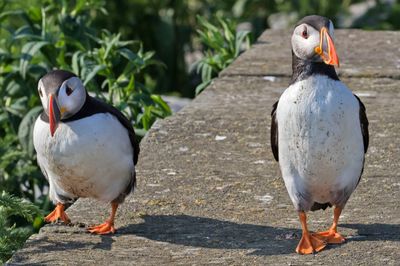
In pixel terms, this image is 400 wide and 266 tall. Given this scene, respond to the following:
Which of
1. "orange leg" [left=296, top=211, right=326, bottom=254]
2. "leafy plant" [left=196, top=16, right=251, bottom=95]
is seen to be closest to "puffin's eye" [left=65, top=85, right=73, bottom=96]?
"orange leg" [left=296, top=211, right=326, bottom=254]

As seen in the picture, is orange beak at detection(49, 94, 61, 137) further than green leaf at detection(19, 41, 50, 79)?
No

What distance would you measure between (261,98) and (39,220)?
1607 mm

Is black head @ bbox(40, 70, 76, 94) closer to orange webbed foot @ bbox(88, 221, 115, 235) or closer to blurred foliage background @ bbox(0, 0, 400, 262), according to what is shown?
blurred foliage background @ bbox(0, 0, 400, 262)

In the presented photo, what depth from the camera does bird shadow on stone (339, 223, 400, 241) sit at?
4.83 metres

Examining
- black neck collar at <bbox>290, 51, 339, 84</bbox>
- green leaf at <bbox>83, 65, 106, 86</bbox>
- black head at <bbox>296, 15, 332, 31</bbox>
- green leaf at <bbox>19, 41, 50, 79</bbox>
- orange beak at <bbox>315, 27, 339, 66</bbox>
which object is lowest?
green leaf at <bbox>19, 41, 50, 79</bbox>

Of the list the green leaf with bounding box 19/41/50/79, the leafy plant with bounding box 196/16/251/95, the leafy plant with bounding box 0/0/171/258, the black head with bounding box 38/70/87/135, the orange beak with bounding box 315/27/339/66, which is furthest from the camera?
the leafy plant with bounding box 196/16/251/95

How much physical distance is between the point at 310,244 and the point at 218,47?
11.4 feet

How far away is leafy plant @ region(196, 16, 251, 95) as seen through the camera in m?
7.85

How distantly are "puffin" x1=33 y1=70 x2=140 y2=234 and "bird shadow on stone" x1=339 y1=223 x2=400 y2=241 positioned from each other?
1.05 meters

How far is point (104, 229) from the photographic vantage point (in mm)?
4965

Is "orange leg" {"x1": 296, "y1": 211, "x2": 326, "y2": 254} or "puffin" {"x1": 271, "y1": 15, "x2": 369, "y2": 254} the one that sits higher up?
"puffin" {"x1": 271, "y1": 15, "x2": 369, "y2": 254}

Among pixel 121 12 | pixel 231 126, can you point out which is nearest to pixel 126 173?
pixel 231 126

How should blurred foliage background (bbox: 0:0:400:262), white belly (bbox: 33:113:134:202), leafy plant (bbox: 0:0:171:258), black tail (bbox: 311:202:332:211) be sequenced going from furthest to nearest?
1. leafy plant (bbox: 0:0:171:258)
2. blurred foliage background (bbox: 0:0:400:262)
3. black tail (bbox: 311:202:332:211)
4. white belly (bbox: 33:113:134:202)

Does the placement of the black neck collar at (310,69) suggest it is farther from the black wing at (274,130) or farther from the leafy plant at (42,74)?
the leafy plant at (42,74)
